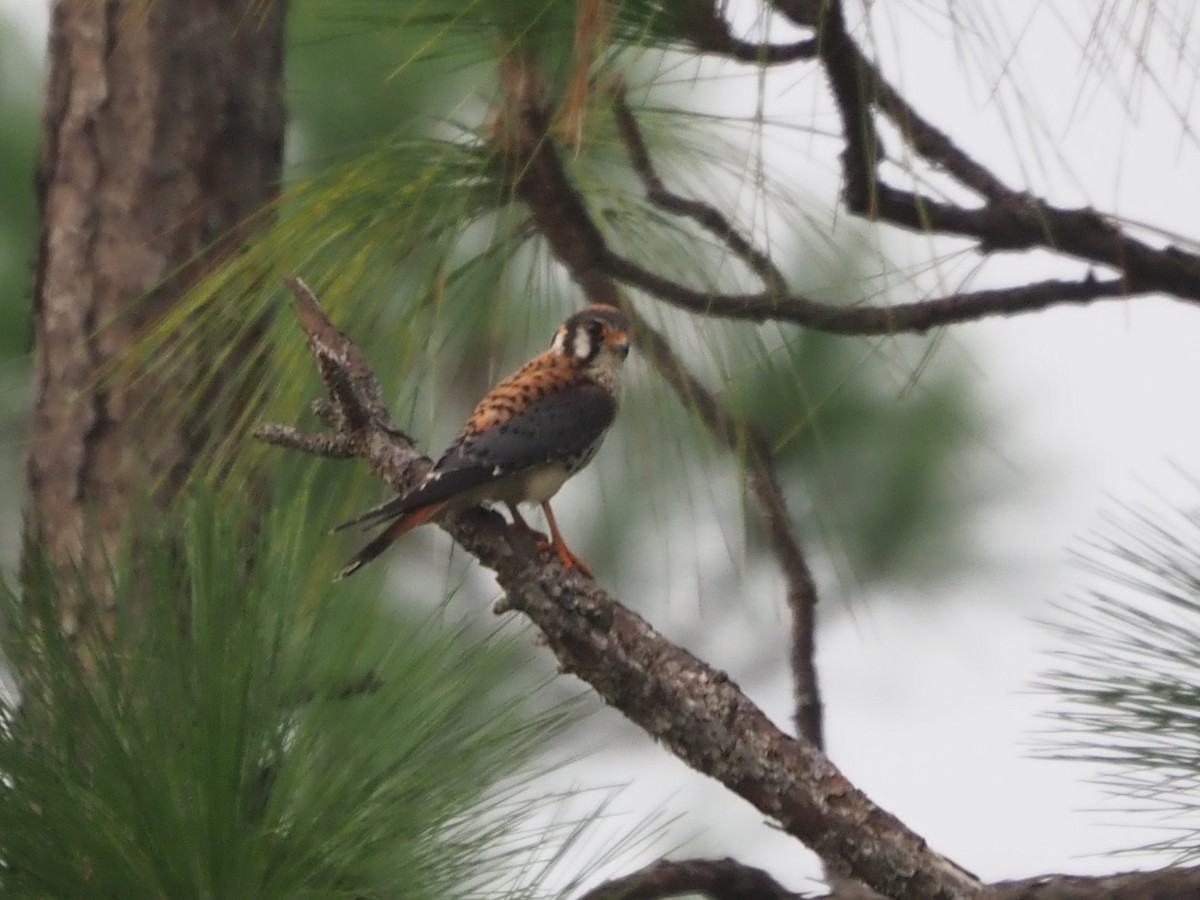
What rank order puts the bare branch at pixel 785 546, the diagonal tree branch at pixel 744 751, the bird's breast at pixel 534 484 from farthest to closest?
the bird's breast at pixel 534 484, the bare branch at pixel 785 546, the diagonal tree branch at pixel 744 751

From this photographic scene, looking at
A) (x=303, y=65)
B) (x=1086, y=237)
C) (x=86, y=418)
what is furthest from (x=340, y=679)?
(x=303, y=65)

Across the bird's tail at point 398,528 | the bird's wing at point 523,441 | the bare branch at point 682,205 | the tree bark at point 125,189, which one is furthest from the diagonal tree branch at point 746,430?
the tree bark at point 125,189

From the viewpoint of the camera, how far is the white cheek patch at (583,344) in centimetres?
155

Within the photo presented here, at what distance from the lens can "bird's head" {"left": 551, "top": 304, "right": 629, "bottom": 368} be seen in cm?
147

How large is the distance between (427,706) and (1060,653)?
0.45 m

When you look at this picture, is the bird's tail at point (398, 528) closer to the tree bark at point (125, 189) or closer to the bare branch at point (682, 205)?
the bare branch at point (682, 205)

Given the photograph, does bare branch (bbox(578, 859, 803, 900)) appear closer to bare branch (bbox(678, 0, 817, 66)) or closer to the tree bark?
bare branch (bbox(678, 0, 817, 66))

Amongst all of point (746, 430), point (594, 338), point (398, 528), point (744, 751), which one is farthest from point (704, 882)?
point (594, 338)

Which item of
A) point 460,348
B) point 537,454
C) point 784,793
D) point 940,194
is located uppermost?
point 460,348

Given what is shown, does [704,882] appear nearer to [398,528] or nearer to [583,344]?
[398,528]

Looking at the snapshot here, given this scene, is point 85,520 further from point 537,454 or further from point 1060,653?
point 1060,653

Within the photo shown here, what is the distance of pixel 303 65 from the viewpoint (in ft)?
7.64

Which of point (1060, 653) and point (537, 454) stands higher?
point (537, 454)

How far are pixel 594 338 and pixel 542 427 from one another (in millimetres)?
104
